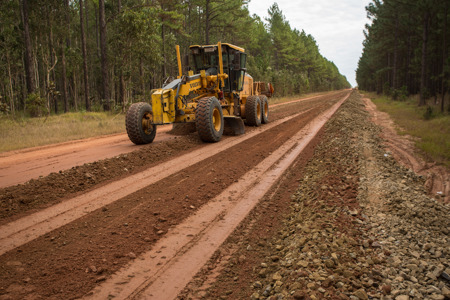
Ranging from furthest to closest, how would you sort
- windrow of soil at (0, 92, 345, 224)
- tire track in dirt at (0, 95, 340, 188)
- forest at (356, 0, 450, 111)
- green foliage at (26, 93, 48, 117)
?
forest at (356, 0, 450, 111) → green foliage at (26, 93, 48, 117) → tire track in dirt at (0, 95, 340, 188) → windrow of soil at (0, 92, 345, 224)

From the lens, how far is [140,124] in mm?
9430

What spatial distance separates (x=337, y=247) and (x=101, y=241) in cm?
279

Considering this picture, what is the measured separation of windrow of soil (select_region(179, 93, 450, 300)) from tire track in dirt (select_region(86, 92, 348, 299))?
0.16 metres

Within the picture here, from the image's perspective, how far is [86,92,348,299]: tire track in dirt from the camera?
3.01 m

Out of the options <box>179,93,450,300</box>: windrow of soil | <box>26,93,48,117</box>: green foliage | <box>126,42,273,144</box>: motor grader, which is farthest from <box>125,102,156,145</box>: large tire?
<box>26,93,48,117</box>: green foliage

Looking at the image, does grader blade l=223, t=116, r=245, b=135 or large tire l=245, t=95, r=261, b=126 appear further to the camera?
large tire l=245, t=95, r=261, b=126

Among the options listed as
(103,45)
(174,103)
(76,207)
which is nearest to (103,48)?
(103,45)

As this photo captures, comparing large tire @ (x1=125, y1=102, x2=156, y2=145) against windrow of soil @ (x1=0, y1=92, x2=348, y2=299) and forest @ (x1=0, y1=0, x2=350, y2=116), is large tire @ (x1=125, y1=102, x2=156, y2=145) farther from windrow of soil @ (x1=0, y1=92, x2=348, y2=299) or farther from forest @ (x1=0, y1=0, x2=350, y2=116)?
forest @ (x1=0, y1=0, x2=350, y2=116)

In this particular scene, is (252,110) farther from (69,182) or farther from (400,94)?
(400,94)

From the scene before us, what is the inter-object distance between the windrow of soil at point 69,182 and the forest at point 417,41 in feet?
63.7

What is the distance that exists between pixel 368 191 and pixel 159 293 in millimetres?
3961

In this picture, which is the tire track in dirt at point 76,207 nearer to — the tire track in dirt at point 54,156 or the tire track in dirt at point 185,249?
the tire track in dirt at point 185,249

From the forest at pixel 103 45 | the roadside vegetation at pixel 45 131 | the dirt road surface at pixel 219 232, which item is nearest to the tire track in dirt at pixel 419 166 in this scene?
the dirt road surface at pixel 219 232

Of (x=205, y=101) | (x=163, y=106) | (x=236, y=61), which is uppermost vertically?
(x=236, y=61)
